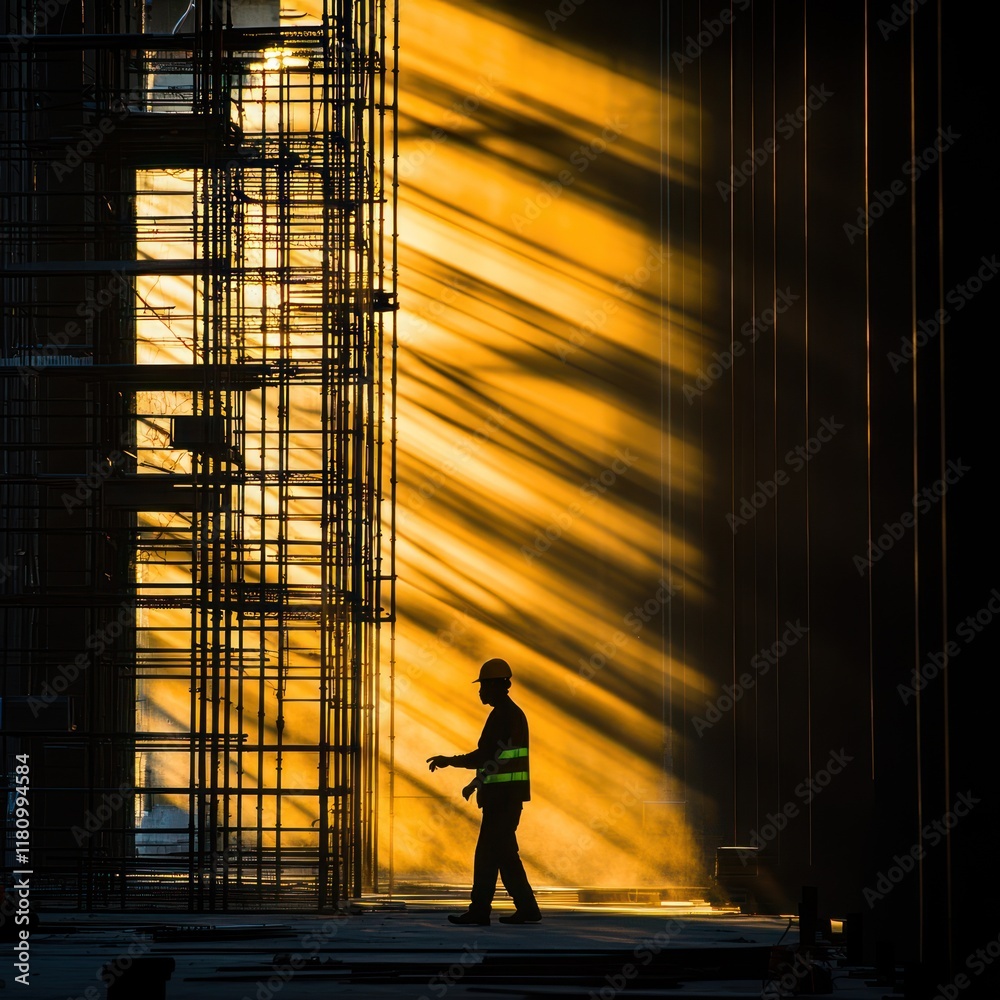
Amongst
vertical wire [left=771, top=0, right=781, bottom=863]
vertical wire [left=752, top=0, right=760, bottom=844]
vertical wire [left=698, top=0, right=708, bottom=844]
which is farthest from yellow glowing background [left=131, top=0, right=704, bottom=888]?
vertical wire [left=771, top=0, right=781, bottom=863]

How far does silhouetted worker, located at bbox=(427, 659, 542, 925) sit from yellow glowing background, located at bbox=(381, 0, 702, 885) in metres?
8.31

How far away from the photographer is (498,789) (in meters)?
13.6

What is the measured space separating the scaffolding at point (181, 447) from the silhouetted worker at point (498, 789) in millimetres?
1479

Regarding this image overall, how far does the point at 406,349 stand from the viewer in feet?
74.5

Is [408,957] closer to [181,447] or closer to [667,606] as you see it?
[181,447]

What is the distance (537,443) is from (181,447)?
791 centimetres

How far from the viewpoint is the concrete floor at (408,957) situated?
937cm

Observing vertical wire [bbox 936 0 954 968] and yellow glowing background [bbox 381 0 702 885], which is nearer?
vertical wire [bbox 936 0 954 968]

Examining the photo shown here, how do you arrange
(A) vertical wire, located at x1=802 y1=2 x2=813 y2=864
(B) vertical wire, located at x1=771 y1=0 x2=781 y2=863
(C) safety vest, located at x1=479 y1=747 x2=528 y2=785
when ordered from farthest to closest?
(B) vertical wire, located at x1=771 y1=0 x2=781 y2=863 → (A) vertical wire, located at x1=802 y1=2 x2=813 y2=864 → (C) safety vest, located at x1=479 y1=747 x2=528 y2=785

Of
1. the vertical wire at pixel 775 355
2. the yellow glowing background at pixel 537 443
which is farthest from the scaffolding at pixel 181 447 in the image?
the vertical wire at pixel 775 355

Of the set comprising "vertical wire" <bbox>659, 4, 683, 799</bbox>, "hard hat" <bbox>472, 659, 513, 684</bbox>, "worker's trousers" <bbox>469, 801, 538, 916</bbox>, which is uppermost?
"vertical wire" <bbox>659, 4, 683, 799</bbox>

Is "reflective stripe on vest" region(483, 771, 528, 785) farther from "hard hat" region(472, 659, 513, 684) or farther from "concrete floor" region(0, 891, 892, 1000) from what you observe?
"concrete floor" region(0, 891, 892, 1000)

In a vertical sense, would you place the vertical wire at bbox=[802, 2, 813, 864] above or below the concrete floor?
above

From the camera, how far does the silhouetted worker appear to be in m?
13.6
